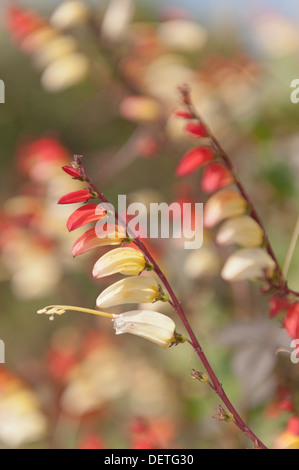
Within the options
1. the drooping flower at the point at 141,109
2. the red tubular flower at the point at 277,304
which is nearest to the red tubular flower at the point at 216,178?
the red tubular flower at the point at 277,304

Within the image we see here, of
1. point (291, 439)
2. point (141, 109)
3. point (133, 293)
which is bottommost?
point (291, 439)

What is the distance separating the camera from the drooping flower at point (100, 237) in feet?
1.06

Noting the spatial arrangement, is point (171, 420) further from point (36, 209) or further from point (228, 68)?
point (228, 68)

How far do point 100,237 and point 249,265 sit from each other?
0.12 meters

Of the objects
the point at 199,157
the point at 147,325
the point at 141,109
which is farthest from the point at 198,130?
the point at 141,109

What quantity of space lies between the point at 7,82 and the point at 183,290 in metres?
1.13

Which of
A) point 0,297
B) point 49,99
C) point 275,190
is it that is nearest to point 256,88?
point 275,190

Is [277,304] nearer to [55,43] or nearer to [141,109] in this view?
[141,109]

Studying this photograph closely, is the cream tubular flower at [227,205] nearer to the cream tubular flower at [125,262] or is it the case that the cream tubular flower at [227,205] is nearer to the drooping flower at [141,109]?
the cream tubular flower at [125,262]

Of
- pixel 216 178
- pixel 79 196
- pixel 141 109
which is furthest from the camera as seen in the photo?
pixel 141 109

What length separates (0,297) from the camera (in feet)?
4.32

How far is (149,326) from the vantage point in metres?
0.33

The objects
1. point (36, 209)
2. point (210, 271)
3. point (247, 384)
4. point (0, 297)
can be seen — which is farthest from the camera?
point (0, 297)

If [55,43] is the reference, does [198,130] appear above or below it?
below
